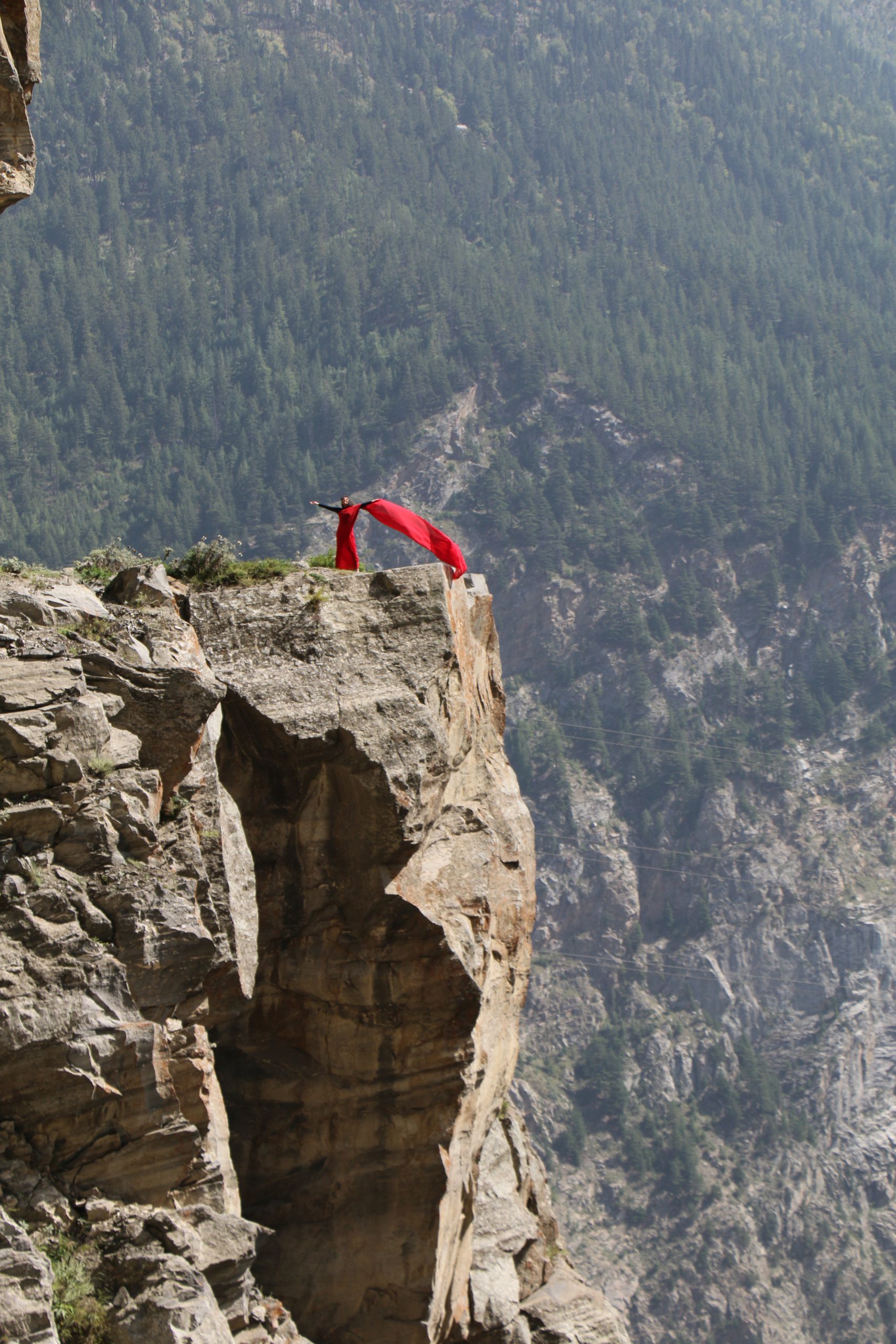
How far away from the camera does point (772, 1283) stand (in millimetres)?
178375

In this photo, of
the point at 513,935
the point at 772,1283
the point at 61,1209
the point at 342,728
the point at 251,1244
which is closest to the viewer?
the point at 61,1209

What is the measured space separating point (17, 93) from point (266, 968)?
14.1m

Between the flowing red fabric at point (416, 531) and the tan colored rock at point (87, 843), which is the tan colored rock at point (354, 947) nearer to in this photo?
the flowing red fabric at point (416, 531)

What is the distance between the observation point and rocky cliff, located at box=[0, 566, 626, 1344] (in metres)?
21.9

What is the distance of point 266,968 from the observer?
1137 inches

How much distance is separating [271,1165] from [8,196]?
16161 mm

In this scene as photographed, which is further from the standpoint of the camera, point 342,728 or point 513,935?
point 513,935

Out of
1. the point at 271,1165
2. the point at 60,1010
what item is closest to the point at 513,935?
the point at 271,1165

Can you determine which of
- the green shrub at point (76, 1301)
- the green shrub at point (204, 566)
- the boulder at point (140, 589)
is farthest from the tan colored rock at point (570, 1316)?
the boulder at point (140, 589)

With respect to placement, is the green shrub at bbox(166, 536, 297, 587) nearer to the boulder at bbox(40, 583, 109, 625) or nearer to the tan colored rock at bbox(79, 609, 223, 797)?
the boulder at bbox(40, 583, 109, 625)

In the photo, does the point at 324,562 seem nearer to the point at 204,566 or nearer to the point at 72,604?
the point at 204,566

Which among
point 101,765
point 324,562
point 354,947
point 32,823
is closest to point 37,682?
point 101,765

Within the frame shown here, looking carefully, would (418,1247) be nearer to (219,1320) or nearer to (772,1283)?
(219,1320)

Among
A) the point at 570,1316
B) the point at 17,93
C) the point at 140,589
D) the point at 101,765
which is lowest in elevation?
the point at 570,1316
